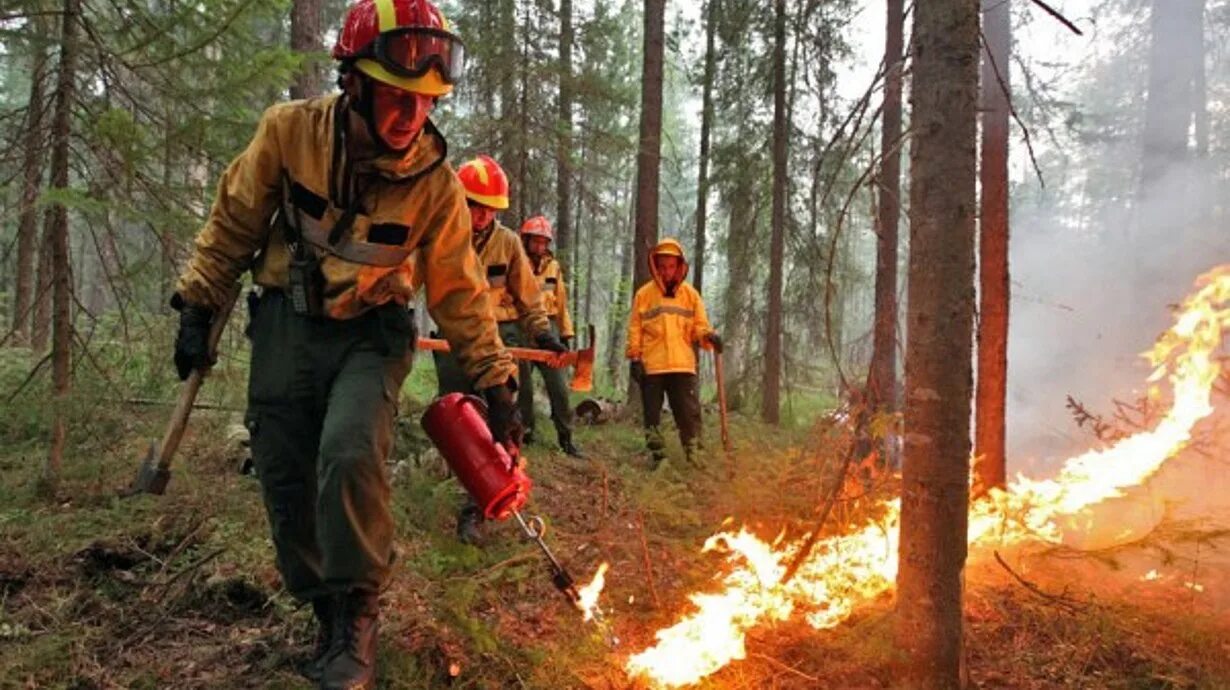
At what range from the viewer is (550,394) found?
334 inches

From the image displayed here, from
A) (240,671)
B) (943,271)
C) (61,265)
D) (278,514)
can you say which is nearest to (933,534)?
(943,271)

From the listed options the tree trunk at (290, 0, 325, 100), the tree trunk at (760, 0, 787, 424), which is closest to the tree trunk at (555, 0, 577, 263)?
the tree trunk at (760, 0, 787, 424)

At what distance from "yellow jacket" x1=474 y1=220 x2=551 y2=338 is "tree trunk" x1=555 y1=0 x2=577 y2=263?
7.38 metres

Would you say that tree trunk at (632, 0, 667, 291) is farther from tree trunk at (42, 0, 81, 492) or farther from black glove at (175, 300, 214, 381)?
black glove at (175, 300, 214, 381)

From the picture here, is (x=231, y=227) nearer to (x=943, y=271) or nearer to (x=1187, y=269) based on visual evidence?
(x=943, y=271)

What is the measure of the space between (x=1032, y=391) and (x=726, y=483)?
2066cm

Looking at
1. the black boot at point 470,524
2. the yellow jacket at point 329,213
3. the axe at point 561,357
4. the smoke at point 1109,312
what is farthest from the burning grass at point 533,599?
the smoke at point 1109,312

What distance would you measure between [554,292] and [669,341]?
4.69 ft

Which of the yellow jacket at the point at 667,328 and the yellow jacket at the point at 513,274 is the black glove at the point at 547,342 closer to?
the yellow jacket at the point at 513,274

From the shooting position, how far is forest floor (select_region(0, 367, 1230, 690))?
328 centimetres

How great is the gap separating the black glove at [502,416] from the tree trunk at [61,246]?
11.4ft

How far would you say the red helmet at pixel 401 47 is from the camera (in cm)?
295

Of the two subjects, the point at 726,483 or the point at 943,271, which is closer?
the point at 943,271

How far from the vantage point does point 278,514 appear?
124 inches
